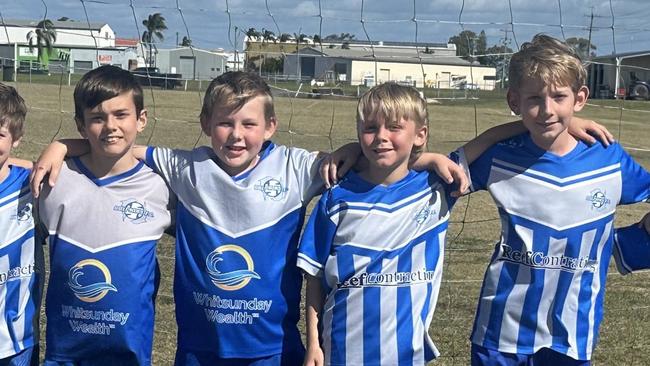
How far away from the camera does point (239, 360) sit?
3074 mm

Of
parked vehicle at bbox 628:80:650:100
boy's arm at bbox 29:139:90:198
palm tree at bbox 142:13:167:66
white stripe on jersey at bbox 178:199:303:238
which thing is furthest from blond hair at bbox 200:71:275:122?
parked vehicle at bbox 628:80:650:100

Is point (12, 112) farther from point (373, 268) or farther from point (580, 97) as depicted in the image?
point (580, 97)

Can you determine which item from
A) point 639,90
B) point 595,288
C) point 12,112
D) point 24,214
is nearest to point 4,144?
point 12,112

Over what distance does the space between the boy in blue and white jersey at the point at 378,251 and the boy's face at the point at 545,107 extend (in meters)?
0.33

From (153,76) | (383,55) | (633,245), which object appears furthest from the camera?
(153,76)

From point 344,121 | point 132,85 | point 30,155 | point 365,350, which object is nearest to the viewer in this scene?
point 365,350

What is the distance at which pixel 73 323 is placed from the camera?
122 inches

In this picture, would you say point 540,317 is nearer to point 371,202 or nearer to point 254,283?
point 371,202

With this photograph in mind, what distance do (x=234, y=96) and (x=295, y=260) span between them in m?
0.58

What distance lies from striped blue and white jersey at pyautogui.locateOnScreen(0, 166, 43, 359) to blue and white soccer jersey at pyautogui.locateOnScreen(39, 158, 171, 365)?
0.24 feet

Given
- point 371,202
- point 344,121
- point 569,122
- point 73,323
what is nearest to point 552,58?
point 569,122

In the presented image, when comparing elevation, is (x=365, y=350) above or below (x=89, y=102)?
below

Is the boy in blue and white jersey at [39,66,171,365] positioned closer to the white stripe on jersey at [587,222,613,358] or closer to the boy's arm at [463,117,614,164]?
the boy's arm at [463,117,614,164]

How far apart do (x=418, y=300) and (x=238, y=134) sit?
0.80 meters
